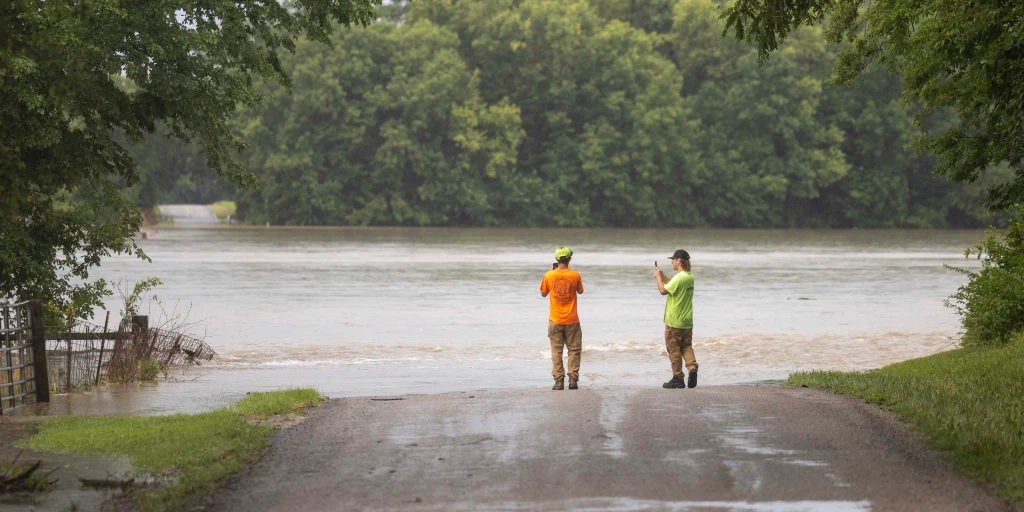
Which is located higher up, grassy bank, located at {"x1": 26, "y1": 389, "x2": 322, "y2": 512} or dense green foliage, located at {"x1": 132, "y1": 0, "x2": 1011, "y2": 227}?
dense green foliage, located at {"x1": 132, "y1": 0, "x2": 1011, "y2": 227}

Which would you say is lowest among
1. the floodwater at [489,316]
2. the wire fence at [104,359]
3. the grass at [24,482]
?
the floodwater at [489,316]

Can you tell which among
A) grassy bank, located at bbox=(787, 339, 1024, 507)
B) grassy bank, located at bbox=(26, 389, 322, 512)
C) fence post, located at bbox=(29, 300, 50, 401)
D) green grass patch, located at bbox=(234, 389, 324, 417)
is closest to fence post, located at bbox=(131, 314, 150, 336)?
fence post, located at bbox=(29, 300, 50, 401)

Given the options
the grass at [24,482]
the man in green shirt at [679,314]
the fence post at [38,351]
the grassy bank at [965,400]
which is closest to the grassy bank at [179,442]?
the grass at [24,482]

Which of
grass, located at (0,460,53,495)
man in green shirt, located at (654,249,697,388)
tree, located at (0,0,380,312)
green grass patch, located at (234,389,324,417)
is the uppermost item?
tree, located at (0,0,380,312)

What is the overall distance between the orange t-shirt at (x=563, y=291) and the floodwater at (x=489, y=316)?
3.75 meters

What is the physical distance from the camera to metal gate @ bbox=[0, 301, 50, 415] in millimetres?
13414

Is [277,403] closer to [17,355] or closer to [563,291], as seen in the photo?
[563,291]

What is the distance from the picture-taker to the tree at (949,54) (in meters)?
12.8

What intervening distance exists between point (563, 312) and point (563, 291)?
0.31 metres

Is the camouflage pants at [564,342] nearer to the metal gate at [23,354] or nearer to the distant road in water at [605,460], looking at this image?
the distant road in water at [605,460]

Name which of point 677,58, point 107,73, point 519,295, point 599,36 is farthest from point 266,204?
point 107,73

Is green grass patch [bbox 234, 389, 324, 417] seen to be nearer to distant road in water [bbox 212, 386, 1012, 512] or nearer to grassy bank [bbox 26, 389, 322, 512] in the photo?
grassy bank [bbox 26, 389, 322, 512]

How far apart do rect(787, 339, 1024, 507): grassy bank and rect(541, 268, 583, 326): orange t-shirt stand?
2.79 m

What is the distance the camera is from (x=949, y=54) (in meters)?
14.2
